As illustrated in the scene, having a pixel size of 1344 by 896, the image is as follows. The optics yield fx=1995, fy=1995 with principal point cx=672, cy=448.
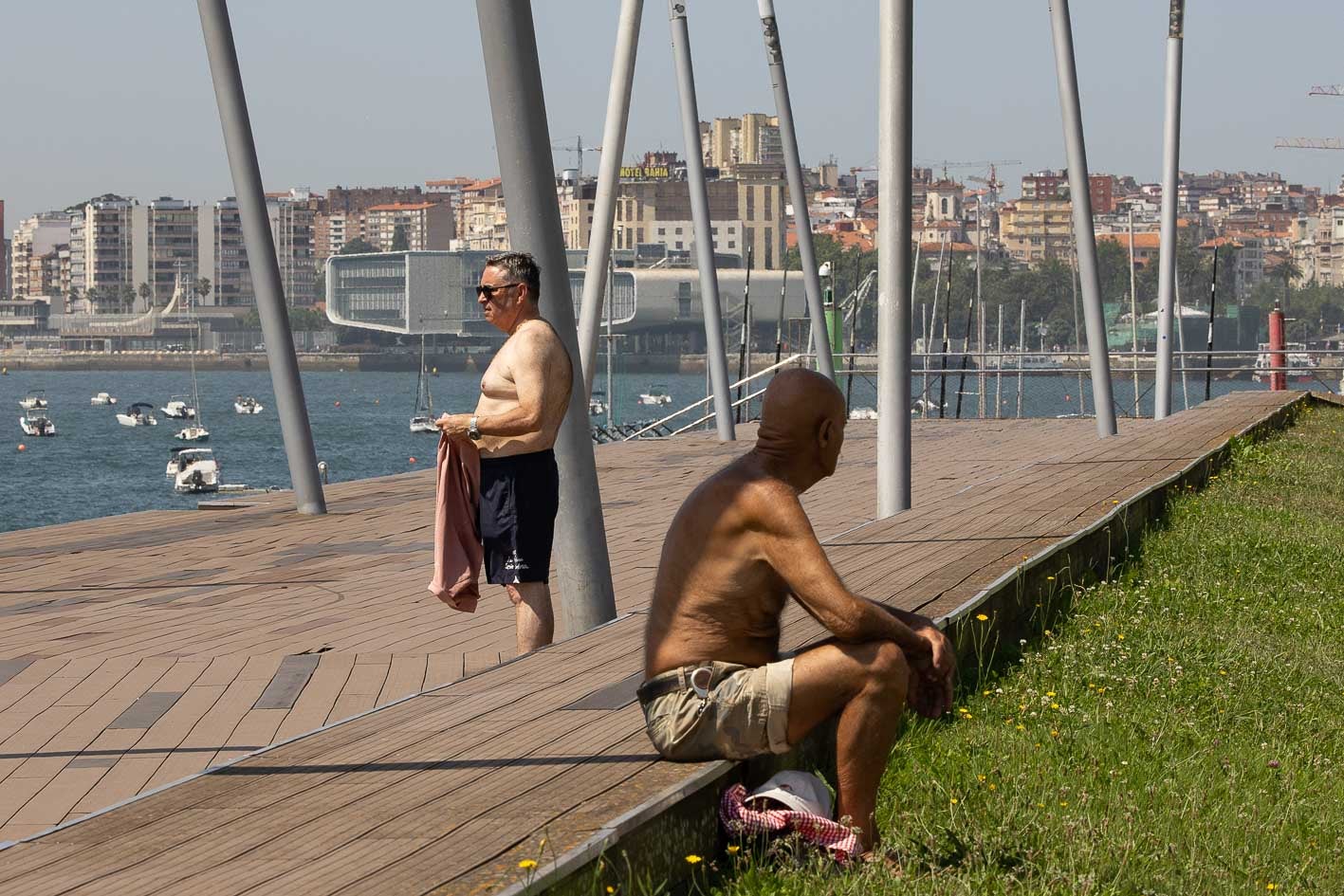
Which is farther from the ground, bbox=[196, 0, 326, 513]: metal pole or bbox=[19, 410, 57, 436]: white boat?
bbox=[196, 0, 326, 513]: metal pole

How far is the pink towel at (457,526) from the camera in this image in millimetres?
7152

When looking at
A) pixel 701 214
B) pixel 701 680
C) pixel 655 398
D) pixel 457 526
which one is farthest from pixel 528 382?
pixel 655 398

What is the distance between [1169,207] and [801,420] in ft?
77.4

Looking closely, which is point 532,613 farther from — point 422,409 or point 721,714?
point 422,409

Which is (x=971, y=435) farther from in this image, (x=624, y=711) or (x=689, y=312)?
(x=689, y=312)

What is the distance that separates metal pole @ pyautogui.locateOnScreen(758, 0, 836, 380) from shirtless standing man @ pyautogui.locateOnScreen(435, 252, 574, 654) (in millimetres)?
16786

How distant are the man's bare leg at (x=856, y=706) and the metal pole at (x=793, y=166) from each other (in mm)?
19363

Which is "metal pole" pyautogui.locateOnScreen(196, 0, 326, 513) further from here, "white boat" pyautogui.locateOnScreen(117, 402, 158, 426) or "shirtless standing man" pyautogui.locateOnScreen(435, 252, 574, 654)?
"white boat" pyautogui.locateOnScreen(117, 402, 158, 426)

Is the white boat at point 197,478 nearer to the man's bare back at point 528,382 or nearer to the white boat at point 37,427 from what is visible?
the white boat at point 37,427

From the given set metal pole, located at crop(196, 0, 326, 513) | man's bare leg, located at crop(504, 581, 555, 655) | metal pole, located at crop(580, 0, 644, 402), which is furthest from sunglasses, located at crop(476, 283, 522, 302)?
metal pole, located at crop(580, 0, 644, 402)

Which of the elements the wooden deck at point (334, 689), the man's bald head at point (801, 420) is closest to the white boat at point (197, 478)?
the wooden deck at point (334, 689)

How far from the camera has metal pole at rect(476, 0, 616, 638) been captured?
8.27m

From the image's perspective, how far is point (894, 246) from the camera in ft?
39.9

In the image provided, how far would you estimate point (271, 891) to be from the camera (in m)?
3.64
